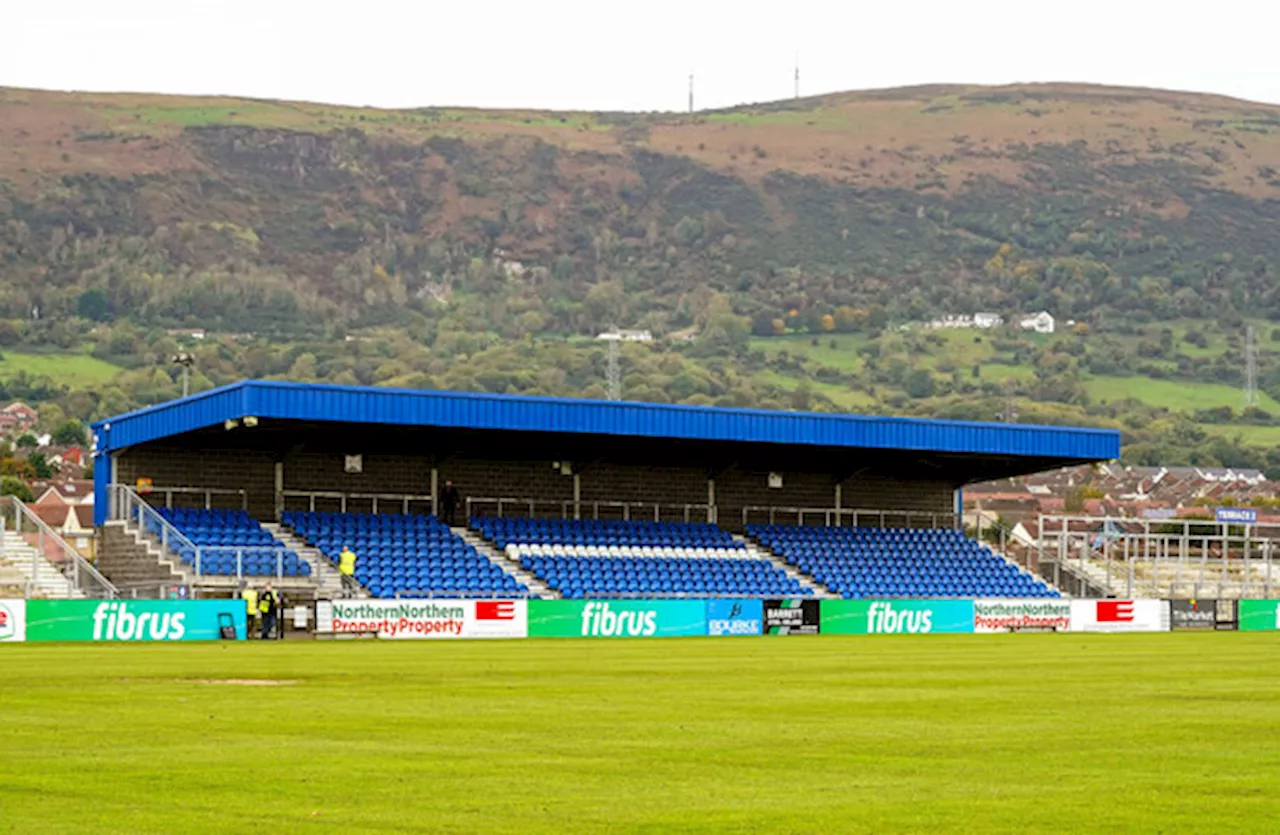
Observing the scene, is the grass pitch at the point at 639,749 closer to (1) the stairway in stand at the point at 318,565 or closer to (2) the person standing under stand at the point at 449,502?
(1) the stairway in stand at the point at 318,565

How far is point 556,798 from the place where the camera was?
14141 millimetres

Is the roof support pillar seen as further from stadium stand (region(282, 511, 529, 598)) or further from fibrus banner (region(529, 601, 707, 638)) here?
fibrus banner (region(529, 601, 707, 638))

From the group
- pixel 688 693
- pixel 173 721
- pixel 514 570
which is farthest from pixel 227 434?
pixel 173 721

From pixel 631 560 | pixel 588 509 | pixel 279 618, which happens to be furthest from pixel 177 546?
pixel 588 509

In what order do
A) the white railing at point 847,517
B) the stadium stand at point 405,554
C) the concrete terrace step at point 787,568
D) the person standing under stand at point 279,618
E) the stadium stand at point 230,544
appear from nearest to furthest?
the person standing under stand at point 279,618 < the stadium stand at point 230,544 < the stadium stand at point 405,554 < the concrete terrace step at point 787,568 < the white railing at point 847,517

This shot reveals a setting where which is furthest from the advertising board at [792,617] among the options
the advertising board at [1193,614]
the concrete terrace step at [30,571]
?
the concrete terrace step at [30,571]

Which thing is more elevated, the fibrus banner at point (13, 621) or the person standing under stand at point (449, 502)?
the person standing under stand at point (449, 502)

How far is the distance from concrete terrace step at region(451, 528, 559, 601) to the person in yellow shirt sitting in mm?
5144

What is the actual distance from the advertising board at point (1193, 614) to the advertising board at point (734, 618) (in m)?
13.9

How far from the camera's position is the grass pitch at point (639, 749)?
13312mm

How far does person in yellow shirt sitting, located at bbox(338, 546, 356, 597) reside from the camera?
54.4m

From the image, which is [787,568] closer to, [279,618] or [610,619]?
[610,619]

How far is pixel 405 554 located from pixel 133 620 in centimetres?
1390

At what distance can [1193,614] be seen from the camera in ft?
203
